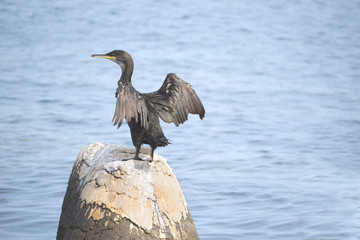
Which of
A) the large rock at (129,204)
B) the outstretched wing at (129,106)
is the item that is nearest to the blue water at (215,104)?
the large rock at (129,204)

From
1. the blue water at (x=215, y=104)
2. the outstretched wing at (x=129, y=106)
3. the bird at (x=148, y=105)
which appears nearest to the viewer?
the outstretched wing at (x=129, y=106)

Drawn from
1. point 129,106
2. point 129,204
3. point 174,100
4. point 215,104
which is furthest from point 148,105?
point 215,104

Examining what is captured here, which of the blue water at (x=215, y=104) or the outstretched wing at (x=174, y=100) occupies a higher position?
the outstretched wing at (x=174, y=100)

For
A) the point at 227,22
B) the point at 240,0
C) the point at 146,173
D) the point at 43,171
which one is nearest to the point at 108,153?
the point at 146,173

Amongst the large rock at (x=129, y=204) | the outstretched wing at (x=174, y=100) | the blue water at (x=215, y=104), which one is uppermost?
Answer: the outstretched wing at (x=174, y=100)

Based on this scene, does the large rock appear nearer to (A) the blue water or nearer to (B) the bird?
(B) the bird

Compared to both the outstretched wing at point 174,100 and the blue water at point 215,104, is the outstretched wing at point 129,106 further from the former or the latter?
the blue water at point 215,104

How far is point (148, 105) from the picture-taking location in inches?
229

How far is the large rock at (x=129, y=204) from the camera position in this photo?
5363 millimetres

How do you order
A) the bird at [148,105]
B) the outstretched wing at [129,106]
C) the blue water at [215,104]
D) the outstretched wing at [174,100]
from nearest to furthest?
the outstretched wing at [129,106], the bird at [148,105], the outstretched wing at [174,100], the blue water at [215,104]

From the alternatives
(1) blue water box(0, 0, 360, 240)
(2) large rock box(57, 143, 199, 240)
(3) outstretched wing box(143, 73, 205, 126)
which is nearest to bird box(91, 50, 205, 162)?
(3) outstretched wing box(143, 73, 205, 126)

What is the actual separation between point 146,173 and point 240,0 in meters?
29.1

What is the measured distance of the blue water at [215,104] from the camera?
8.78 metres

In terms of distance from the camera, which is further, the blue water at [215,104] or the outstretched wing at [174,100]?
the blue water at [215,104]
